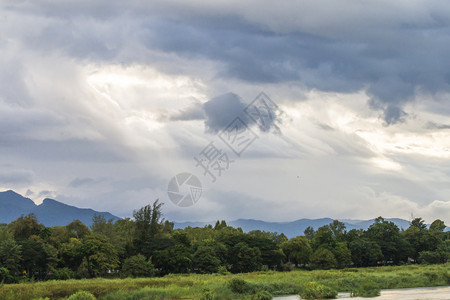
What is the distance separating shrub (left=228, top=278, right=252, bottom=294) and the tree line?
25793mm

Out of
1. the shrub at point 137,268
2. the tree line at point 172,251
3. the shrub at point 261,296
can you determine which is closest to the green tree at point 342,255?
the tree line at point 172,251

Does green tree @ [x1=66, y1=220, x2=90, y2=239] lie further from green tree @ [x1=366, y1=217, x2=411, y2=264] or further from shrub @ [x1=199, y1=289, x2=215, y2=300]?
green tree @ [x1=366, y1=217, x2=411, y2=264]

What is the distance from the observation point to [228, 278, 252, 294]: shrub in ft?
170

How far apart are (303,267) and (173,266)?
31.5m

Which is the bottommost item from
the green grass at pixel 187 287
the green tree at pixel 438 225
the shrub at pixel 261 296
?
the shrub at pixel 261 296

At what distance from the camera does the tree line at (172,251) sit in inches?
2803

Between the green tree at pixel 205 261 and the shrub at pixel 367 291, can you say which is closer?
the shrub at pixel 367 291

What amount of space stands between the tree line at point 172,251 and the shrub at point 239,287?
2579cm

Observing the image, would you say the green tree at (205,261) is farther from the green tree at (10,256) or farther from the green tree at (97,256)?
the green tree at (10,256)

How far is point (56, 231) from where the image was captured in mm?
87375

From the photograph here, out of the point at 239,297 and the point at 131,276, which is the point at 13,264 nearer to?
the point at 131,276

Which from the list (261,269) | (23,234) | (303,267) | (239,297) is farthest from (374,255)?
(23,234)

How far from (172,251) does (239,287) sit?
2978 centimetres

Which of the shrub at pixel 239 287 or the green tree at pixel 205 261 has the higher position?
the green tree at pixel 205 261
